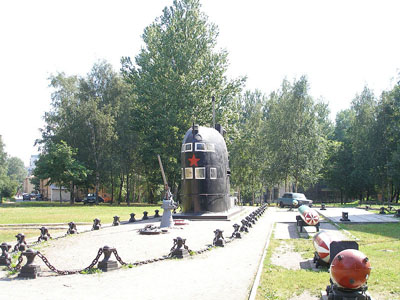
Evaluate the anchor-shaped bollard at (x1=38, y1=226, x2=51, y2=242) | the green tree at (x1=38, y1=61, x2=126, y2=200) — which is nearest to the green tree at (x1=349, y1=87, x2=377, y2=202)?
the green tree at (x1=38, y1=61, x2=126, y2=200)

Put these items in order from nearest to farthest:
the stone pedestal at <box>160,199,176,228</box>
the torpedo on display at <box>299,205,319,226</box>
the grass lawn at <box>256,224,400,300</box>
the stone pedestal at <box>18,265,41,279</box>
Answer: the grass lawn at <box>256,224,400,300</box> < the stone pedestal at <box>18,265,41,279</box> < the stone pedestal at <box>160,199,176,228</box> < the torpedo on display at <box>299,205,319,226</box>

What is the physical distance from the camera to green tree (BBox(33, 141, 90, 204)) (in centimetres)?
4719

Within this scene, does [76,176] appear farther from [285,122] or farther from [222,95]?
[285,122]

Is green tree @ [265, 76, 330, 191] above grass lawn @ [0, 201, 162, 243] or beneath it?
above

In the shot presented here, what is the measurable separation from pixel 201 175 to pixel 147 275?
12.6 m

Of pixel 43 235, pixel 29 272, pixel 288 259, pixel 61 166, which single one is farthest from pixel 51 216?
pixel 288 259

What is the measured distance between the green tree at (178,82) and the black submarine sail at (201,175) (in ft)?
54.1

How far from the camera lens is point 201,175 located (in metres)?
21.5

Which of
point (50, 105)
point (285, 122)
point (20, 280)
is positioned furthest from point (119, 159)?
point (20, 280)

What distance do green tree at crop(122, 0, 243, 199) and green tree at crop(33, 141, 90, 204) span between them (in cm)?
1014

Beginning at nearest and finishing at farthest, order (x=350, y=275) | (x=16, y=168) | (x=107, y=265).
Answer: (x=350, y=275) → (x=107, y=265) → (x=16, y=168)

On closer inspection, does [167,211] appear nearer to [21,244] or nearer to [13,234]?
[21,244]

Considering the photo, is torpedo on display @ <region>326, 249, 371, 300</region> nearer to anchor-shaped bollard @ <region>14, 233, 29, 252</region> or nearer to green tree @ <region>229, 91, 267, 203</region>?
anchor-shaped bollard @ <region>14, 233, 29, 252</region>

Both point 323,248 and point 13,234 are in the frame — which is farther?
point 13,234
